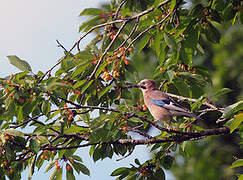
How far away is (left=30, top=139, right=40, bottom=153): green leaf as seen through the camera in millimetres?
4619

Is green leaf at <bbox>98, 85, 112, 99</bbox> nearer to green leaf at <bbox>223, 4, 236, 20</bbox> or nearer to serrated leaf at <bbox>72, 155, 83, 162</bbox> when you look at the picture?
serrated leaf at <bbox>72, 155, 83, 162</bbox>

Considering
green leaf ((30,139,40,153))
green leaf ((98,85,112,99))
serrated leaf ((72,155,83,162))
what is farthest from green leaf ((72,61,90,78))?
serrated leaf ((72,155,83,162))

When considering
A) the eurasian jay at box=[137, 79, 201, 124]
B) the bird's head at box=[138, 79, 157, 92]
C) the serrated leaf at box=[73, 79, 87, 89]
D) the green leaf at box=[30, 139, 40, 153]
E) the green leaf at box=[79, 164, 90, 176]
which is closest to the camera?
the green leaf at box=[30, 139, 40, 153]

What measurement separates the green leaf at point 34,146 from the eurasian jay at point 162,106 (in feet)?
6.56

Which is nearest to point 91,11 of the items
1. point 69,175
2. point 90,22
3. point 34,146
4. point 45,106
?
point 90,22

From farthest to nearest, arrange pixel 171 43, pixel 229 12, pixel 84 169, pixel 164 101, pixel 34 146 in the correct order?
1. pixel 229 12
2. pixel 164 101
3. pixel 84 169
4. pixel 171 43
5. pixel 34 146

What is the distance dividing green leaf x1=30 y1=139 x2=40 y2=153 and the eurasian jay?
2.00 m

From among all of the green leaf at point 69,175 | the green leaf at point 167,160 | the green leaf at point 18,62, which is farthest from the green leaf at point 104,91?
the green leaf at point 167,160

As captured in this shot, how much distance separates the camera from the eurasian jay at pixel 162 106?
5.80 metres

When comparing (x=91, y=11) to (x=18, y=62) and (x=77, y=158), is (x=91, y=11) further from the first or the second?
(x=77, y=158)

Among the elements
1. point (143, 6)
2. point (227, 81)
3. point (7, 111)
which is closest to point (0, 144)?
point (7, 111)

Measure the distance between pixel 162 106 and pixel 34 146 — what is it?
7.37 ft

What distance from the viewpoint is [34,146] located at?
465 centimetres

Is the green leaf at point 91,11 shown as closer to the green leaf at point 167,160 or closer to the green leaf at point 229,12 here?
the green leaf at point 229,12
